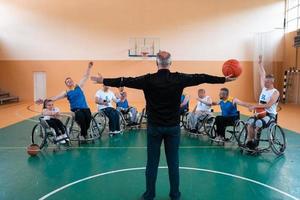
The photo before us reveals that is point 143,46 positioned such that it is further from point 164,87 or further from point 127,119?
point 164,87

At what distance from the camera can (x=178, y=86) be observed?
98.7 inches

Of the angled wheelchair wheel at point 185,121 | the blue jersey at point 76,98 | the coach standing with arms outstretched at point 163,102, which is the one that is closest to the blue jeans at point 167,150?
the coach standing with arms outstretched at point 163,102

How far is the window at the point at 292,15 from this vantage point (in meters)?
10.7

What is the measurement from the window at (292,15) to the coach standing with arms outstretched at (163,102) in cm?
973

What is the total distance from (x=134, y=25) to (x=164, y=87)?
9.39 m

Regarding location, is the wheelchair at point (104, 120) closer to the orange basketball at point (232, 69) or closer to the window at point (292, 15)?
the orange basketball at point (232, 69)

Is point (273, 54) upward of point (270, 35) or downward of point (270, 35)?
downward

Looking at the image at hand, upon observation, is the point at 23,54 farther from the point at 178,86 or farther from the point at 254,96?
the point at 178,86

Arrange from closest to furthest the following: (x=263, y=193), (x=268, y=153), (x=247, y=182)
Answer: (x=263, y=193) < (x=247, y=182) < (x=268, y=153)

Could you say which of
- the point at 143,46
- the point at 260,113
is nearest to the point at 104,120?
the point at 260,113

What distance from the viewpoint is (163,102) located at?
8.30ft

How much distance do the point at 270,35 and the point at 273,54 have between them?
73 cm

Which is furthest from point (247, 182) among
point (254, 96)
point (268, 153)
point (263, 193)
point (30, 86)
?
point (30, 86)

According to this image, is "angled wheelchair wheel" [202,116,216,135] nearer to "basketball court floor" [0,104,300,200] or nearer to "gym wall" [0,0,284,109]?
"basketball court floor" [0,104,300,200]
